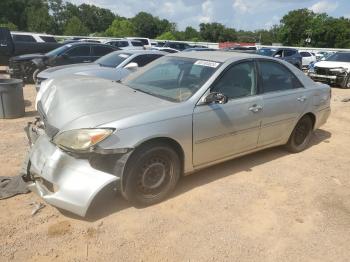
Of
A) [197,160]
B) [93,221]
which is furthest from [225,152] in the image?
[93,221]

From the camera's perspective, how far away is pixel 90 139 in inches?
128

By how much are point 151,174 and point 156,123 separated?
0.57 metres

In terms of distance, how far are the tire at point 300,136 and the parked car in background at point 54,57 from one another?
28.1 feet

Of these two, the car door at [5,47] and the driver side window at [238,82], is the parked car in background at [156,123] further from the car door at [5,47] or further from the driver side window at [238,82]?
the car door at [5,47]

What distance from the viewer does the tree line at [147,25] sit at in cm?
7000

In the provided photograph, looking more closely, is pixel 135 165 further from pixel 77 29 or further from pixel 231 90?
pixel 77 29

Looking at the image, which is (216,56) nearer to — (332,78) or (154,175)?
(154,175)

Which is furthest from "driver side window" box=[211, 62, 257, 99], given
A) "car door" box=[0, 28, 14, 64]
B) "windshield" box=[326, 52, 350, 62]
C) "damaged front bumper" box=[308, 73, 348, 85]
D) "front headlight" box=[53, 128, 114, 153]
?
"car door" box=[0, 28, 14, 64]

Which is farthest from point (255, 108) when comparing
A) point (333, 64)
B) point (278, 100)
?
point (333, 64)

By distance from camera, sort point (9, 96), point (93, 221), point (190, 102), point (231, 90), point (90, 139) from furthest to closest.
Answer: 1. point (9, 96)
2. point (231, 90)
3. point (190, 102)
4. point (93, 221)
5. point (90, 139)

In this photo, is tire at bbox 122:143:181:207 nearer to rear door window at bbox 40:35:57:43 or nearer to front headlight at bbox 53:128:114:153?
front headlight at bbox 53:128:114:153

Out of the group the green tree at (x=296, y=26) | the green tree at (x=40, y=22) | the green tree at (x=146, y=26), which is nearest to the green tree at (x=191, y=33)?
the green tree at (x=146, y=26)

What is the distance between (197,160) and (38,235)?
185 centimetres

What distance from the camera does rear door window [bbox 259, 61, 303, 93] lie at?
15.8 ft
